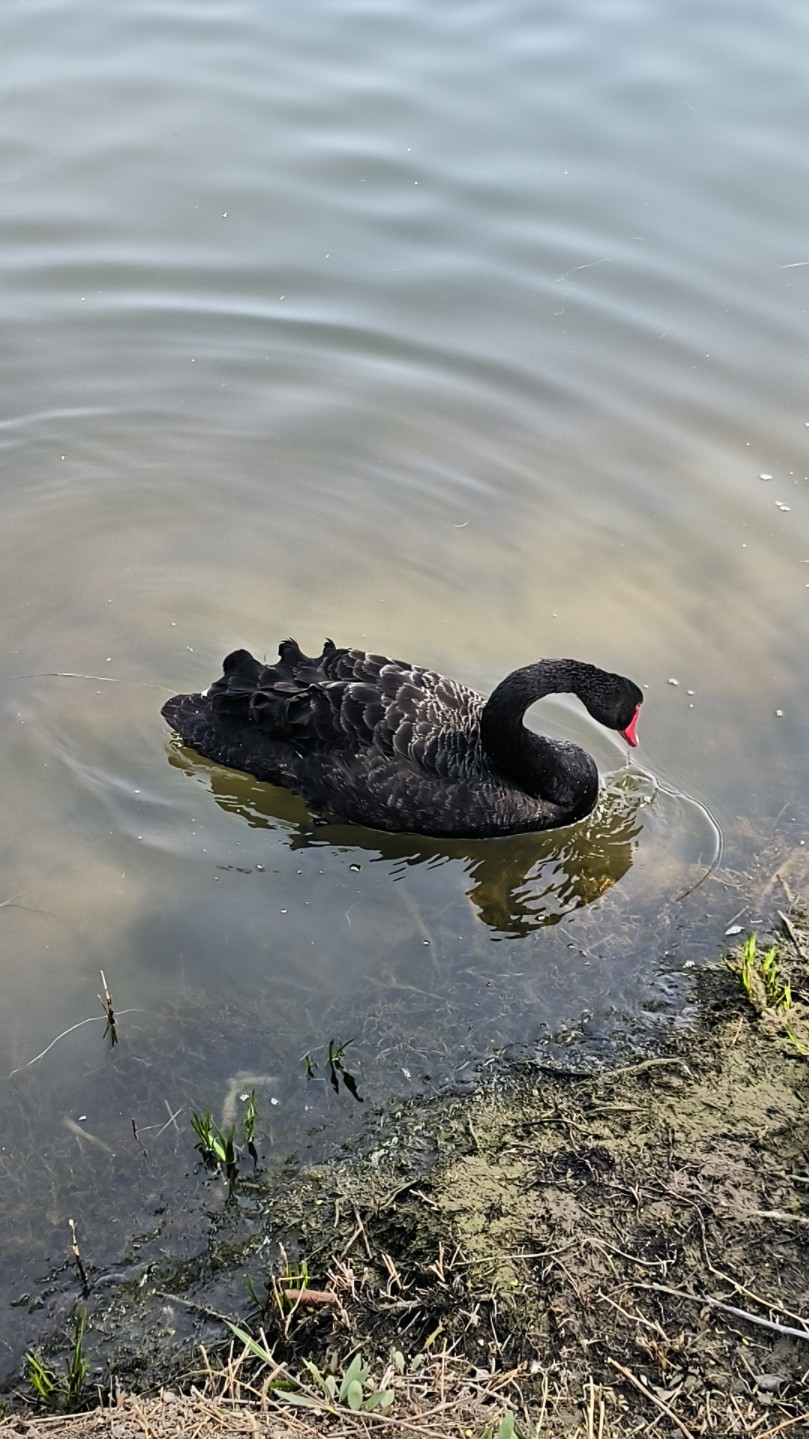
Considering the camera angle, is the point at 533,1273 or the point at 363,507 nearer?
the point at 533,1273

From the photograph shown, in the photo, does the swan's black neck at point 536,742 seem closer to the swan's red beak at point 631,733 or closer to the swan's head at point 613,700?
the swan's head at point 613,700

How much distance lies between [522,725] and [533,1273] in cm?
269

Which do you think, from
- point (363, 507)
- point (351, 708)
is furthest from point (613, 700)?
point (363, 507)

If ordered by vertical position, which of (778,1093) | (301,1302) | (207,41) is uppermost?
(207,41)

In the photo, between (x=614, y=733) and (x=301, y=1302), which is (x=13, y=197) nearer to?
(x=614, y=733)

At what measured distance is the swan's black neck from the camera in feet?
19.5

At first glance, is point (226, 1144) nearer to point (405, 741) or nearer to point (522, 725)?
point (405, 741)

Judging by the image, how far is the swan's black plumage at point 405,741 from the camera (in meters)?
6.00

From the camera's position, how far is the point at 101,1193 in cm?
436

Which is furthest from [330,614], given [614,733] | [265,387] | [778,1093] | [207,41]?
[207,41]

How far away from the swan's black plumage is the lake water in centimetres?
19

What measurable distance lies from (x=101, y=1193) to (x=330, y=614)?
11.4ft

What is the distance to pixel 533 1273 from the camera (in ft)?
12.5

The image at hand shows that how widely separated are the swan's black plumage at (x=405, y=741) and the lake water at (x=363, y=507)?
7.4 inches
